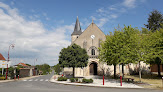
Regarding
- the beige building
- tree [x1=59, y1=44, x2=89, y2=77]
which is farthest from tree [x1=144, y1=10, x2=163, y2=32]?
tree [x1=59, y1=44, x2=89, y2=77]

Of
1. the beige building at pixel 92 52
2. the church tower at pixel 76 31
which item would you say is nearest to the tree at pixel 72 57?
the beige building at pixel 92 52

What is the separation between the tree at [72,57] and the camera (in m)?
25.2

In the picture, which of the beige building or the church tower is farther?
the church tower

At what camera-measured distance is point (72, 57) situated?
2539 cm

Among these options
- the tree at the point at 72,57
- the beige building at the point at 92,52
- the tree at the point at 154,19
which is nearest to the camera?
the tree at the point at 72,57

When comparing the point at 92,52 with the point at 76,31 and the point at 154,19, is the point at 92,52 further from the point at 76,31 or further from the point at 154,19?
the point at 154,19

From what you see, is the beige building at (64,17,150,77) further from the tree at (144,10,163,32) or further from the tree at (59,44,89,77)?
the tree at (144,10,163,32)

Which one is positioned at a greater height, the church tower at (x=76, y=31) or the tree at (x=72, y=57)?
the church tower at (x=76, y=31)

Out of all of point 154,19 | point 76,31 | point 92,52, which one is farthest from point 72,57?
point 154,19

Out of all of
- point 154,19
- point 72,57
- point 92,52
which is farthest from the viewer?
point 154,19

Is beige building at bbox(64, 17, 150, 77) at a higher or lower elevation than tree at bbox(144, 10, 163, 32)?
lower

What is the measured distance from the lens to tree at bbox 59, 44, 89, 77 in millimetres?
25156

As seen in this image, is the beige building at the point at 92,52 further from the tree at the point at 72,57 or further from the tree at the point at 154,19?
the tree at the point at 154,19

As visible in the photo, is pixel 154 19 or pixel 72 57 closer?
pixel 72 57
